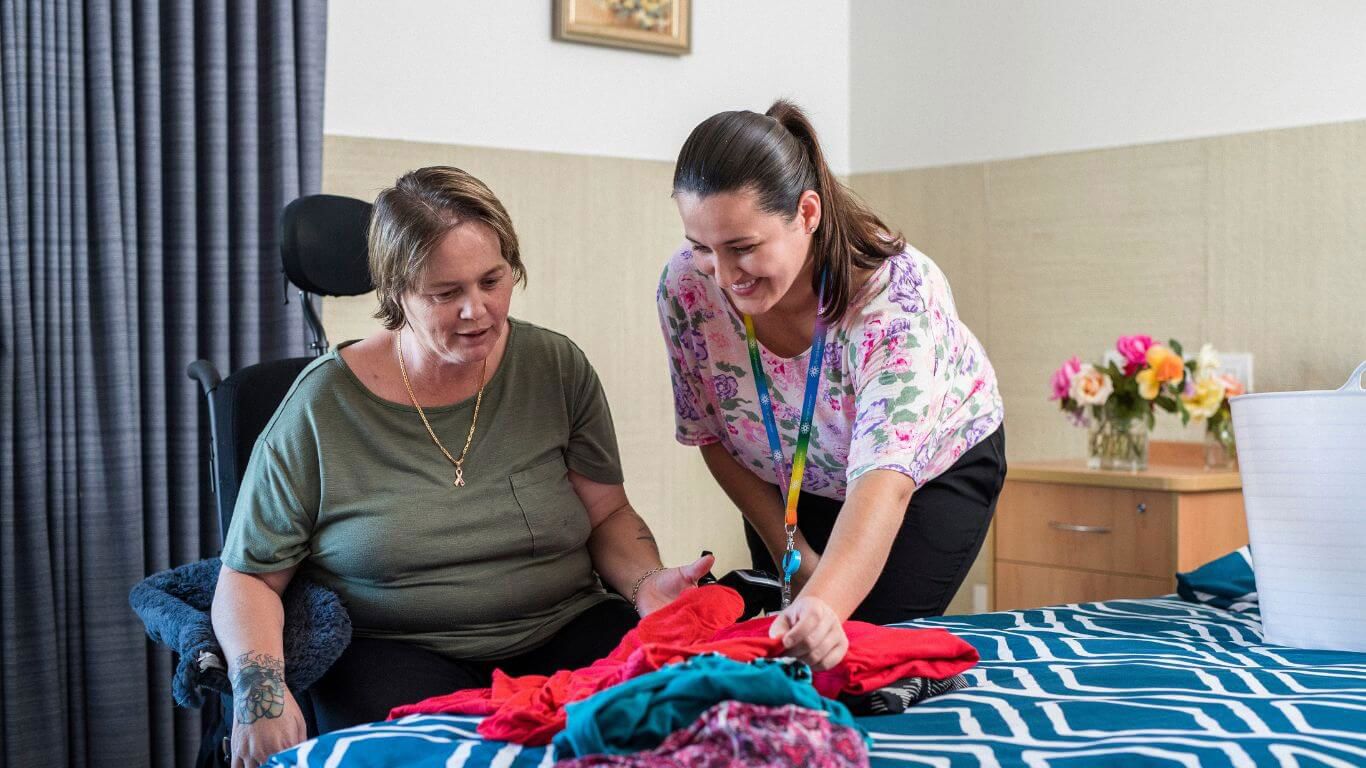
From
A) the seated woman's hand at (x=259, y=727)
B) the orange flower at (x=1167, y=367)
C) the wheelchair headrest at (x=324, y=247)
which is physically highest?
the wheelchair headrest at (x=324, y=247)

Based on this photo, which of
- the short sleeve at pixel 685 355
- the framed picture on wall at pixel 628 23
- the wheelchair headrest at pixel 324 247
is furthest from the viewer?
the framed picture on wall at pixel 628 23

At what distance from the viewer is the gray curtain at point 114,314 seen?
2766 millimetres

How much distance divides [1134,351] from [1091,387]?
0.13 meters

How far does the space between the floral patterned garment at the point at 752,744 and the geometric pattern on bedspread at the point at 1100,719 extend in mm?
116

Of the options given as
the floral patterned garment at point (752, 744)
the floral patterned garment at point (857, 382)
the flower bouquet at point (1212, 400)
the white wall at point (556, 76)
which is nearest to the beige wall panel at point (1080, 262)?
the flower bouquet at point (1212, 400)

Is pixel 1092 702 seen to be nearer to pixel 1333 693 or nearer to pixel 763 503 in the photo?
pixel 1333 693

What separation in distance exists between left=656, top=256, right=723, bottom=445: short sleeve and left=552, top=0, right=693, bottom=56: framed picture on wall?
69.8 inches

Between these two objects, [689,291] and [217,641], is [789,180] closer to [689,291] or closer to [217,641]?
[689,291]

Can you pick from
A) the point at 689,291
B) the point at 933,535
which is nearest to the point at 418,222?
the point at 689,291

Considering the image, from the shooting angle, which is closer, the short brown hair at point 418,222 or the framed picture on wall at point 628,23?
the short brown hair at point 418,222

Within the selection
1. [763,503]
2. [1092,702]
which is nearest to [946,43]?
[763,503]

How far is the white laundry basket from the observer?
67.1 inches

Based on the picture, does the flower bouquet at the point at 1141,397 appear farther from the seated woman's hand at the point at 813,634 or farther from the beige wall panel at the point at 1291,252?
the seated woman's hand at the point at 813,634

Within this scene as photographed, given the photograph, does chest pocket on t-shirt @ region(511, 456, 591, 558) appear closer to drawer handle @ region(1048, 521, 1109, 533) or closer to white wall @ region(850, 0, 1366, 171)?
drawer handle @ region(1048, 521, 1109, 533)
